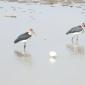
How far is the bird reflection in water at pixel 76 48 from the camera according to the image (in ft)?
50.2

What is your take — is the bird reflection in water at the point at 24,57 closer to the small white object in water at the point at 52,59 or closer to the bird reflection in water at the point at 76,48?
the small white object in water at the point at 52,59

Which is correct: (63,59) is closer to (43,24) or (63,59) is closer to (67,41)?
(67,41)

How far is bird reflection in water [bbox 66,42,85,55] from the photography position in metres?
15.3

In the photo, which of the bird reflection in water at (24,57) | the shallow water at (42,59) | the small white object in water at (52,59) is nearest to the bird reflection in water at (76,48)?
the shallow water at (42,59)

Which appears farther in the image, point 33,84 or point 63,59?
point 63,59

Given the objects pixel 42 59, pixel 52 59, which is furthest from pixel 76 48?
pixel 42 59

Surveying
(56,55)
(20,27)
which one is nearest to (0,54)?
(56,55)

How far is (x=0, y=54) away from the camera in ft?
45.9

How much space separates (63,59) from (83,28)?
4553 mm

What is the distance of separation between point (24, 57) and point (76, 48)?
9.08 feet

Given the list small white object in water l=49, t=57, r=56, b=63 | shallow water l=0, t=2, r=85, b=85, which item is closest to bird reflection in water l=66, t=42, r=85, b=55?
shallow water l=0, t=2, r=85, b=85

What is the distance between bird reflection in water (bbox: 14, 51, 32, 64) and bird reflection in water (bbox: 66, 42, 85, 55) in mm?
1776

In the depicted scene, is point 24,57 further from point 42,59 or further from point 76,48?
point 76,48

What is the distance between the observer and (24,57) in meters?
14.1
